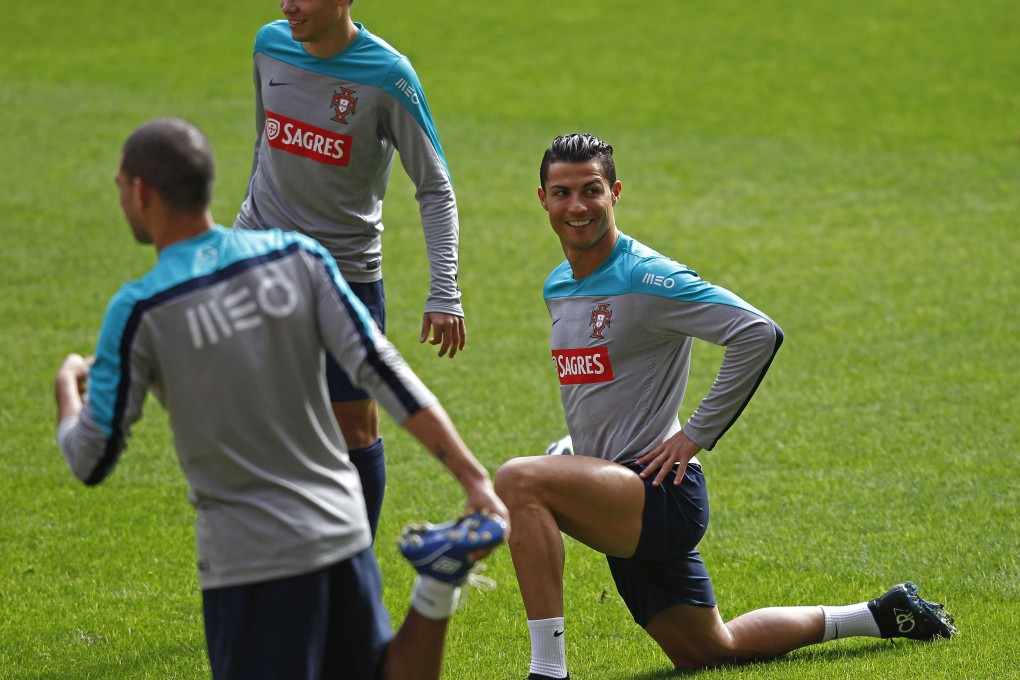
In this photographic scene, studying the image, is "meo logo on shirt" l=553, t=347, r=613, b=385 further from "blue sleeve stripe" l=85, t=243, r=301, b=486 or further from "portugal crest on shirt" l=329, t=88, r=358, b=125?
"blue sleeve stripe" l=85, t=243, r=301, b=486

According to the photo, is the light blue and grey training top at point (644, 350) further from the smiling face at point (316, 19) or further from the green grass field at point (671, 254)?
the smiling face at point (316, 19)

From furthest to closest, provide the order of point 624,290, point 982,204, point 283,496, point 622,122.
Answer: point 622,122
point 982,204
point 624,290
point 283,496

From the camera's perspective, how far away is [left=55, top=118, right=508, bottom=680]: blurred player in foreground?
3059 millimetres

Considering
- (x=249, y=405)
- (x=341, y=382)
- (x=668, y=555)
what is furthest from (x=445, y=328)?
(x=249, y=405)

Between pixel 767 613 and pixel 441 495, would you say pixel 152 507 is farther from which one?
pixel 767 613

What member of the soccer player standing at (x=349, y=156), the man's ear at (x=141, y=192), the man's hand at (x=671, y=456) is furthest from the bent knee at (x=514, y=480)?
the man's ear at (x=141, y=192)

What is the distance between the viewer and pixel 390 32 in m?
23.8

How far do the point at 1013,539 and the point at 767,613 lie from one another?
1.71m

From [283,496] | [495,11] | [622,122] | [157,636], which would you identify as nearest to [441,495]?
[157,636]

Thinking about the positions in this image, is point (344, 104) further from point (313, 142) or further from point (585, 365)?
point (585, 365)

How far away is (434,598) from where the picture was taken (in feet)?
10.8

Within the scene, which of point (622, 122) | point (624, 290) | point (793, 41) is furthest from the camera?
point (793, 41)

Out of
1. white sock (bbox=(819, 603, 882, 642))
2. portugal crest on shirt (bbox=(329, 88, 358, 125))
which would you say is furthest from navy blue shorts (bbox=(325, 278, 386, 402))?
white sock (bbox=(819, 603, 882, 642))

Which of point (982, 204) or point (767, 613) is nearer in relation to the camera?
point (767, 613)
